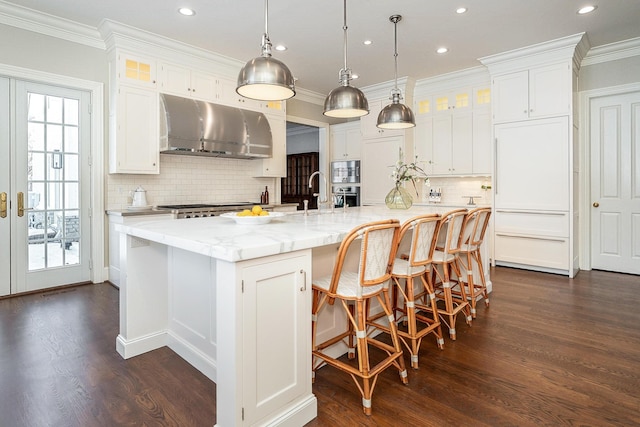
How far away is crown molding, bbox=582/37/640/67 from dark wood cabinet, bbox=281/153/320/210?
5.56 meters

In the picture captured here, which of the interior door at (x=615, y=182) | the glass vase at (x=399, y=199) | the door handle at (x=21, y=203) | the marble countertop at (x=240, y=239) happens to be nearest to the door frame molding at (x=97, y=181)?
the door handle at (x=21, y=203)

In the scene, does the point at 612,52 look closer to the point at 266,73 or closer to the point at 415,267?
the point at 415,267

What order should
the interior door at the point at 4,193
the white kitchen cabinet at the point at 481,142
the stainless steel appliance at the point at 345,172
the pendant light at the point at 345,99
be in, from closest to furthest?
the pendant light at the point at 345,99, the interior door at the point at 4,193, the white kitchen cabinet at the point at 481,142, the stainless steel appliance at the point at 345,172

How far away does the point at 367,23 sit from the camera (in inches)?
153

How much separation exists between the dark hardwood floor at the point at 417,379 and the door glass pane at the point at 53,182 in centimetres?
101

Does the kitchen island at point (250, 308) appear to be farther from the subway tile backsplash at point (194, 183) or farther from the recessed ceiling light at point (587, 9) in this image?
the recessed ceiling light at point (587, 9)

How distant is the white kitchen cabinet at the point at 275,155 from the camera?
5625 mm

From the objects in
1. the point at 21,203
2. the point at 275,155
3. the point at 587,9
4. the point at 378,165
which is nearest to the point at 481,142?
the point at 378,165

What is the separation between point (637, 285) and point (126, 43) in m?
6.37

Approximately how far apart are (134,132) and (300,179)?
5.37 meters

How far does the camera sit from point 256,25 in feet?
13.0

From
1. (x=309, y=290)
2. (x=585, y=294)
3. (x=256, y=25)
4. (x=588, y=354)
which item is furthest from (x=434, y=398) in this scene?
(x=256, y=25)

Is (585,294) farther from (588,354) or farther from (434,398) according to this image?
(434,398)

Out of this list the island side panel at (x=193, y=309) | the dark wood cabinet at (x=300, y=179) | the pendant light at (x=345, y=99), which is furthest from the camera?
the dark wood cabinet at (x=300, y=179)
